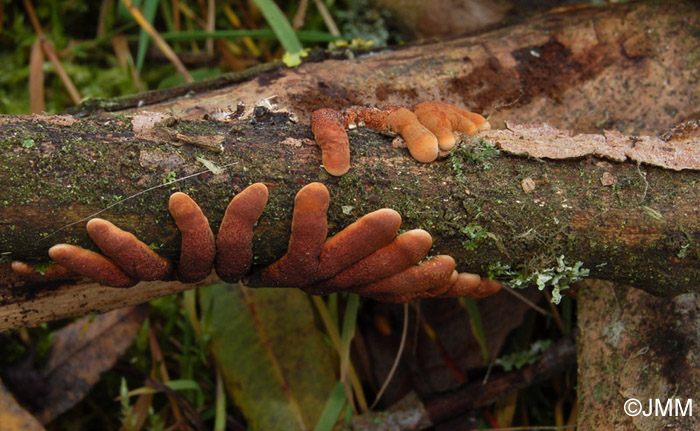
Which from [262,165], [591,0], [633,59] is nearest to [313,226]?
[262,165]

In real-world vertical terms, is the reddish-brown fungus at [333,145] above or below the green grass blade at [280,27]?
below

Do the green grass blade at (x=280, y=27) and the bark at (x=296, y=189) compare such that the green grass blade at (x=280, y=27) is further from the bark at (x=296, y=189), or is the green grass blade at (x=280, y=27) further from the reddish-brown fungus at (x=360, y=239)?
the reddish-brown fungus at (x=360, y=239)

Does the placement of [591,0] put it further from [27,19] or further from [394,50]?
[27,19]

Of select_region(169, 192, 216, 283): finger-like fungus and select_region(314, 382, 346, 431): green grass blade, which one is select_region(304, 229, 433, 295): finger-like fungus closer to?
select_region(169, 192, 216, 283): finger-like fungus

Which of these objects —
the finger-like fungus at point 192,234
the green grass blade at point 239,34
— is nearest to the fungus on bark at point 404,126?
the finger-like fungus at point 192,234

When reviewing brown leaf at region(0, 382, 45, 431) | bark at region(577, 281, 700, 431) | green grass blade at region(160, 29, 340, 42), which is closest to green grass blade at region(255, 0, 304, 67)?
green grass blade at region(160, 29, 340, 42)

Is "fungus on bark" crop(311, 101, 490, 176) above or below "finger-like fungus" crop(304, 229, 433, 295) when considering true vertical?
above
